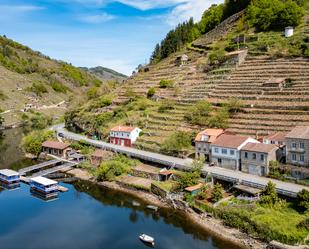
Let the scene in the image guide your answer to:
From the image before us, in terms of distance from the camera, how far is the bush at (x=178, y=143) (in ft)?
180

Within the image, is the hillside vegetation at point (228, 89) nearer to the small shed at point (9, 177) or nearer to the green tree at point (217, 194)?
the green tree at point (217, 194)

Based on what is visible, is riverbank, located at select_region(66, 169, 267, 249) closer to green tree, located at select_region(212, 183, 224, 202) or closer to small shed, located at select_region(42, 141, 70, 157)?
green tree, located at select_region(212, 183, 224, 202)

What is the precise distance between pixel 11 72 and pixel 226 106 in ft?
434

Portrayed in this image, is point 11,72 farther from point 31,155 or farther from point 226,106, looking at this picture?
point 226,106

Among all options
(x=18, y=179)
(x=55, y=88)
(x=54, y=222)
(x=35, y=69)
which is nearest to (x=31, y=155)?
(x=18, y=179)

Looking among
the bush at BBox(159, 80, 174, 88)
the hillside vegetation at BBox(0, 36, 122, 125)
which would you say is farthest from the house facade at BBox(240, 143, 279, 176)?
the hillside vegetation at BBox(0, 36, 122, 125)

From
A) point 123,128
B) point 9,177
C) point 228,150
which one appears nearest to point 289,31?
point 123,128

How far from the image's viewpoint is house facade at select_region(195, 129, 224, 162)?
52059mm

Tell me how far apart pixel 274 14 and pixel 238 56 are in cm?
2225

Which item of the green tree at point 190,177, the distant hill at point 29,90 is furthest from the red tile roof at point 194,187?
the distant hill at point 29,90

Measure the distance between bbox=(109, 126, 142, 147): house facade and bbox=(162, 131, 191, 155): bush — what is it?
10.2 metres

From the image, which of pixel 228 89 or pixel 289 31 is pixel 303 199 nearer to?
pixel 228 89

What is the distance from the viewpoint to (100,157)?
60.4 m

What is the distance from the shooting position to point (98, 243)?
36625 mm
